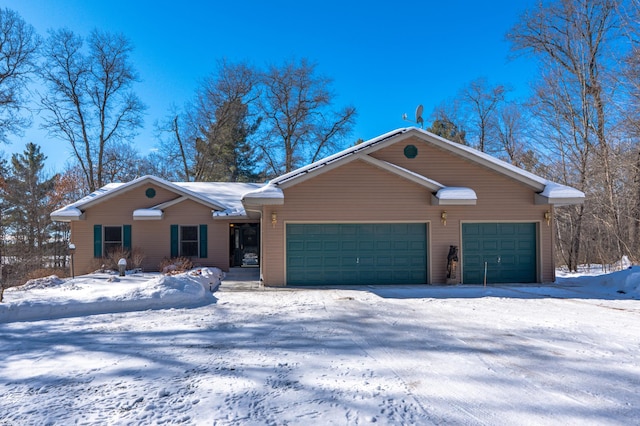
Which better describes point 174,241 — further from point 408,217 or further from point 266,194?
point 408,217

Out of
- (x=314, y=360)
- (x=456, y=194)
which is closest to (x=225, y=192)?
(x=456, y=194)

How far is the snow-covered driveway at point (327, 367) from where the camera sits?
3.51 meters

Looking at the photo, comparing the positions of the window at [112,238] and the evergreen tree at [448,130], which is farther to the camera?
the evergreen tree at [448,130]

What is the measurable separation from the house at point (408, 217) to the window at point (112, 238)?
7.27 m

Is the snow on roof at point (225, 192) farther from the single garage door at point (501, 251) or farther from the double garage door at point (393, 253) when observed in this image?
the single garage door at point (501, 251)

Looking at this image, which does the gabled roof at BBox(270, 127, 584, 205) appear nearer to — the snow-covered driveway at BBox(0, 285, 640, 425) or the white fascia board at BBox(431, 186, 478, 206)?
the white fascia board at BBox(431, 186, 478, 206)

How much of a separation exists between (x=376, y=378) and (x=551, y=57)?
21.2 m

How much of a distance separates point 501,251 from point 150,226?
43.4 feet

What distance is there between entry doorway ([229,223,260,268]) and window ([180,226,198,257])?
2.36 meters

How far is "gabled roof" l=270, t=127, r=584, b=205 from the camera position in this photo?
462 inches

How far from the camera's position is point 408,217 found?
12.2 metres

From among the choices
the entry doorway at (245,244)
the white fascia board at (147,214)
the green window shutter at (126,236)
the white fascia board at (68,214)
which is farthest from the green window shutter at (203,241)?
the white fascia board at (68,214)

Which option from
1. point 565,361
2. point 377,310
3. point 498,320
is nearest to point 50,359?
point 377,310

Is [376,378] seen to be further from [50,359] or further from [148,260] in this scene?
[148,260]
